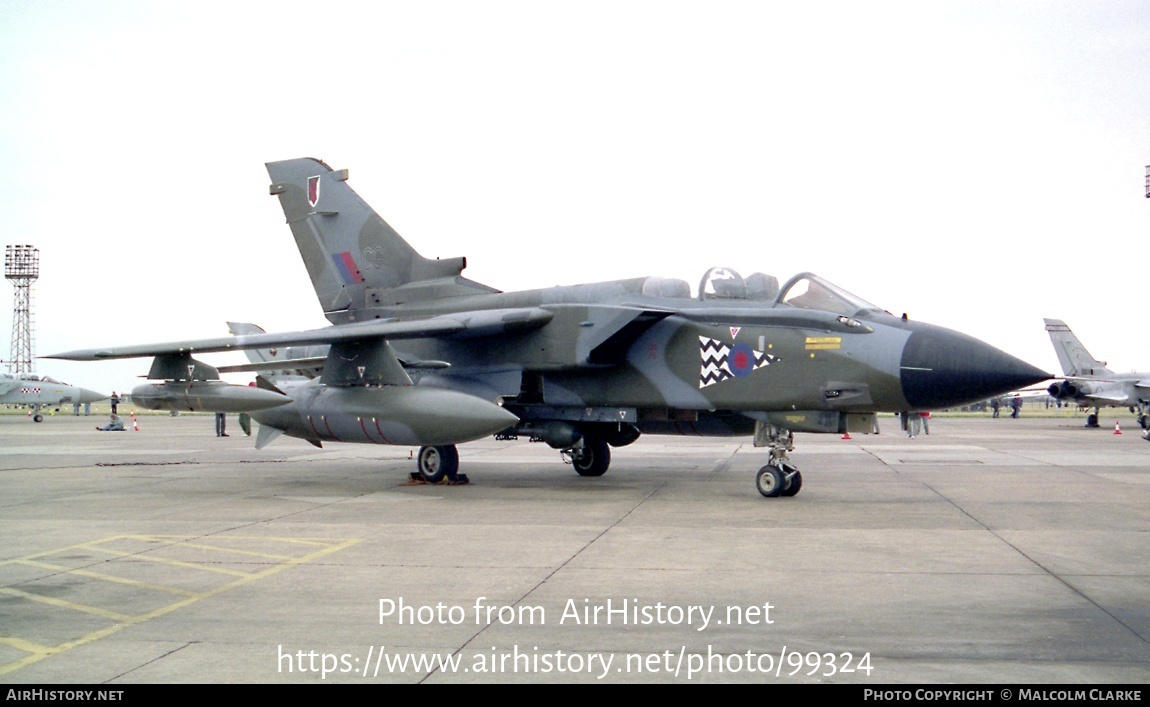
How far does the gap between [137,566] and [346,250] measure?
32.8 feet

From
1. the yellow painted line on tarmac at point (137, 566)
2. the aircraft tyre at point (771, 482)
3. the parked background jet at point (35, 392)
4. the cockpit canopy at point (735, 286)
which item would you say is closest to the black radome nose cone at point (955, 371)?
the aircraft tyre at point (771, 482)

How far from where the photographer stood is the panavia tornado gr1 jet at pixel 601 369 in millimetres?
11016

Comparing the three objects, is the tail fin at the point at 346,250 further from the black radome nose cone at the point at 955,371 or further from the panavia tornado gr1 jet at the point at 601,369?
the black radome nose cone at the point at 955,371

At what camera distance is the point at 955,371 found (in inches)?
412

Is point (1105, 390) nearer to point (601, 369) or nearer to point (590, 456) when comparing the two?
point (590, 456)

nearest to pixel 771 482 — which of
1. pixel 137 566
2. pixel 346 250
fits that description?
pixel 137 566

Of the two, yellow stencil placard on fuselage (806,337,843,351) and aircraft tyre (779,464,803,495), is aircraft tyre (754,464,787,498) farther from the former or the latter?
yellow stencil placard on fuselage (806,337,843,351)

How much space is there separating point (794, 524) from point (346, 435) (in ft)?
21.6

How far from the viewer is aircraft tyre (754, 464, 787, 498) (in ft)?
39.0

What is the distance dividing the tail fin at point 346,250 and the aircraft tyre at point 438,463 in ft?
10.3

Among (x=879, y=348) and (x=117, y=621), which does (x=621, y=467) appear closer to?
(x=879, y=348)

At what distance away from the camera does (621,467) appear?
1772 centimetres

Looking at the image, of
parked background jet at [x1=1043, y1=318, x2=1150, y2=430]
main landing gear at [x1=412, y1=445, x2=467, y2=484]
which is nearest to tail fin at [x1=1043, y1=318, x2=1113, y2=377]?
parked background jet at [x1=1043, y1=318, x2=1150, y2=430]

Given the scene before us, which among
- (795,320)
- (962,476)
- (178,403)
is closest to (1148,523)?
(795,320)
